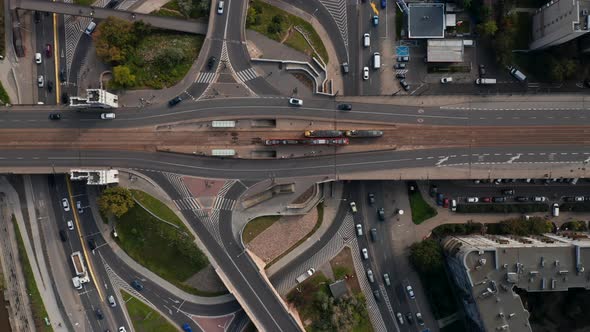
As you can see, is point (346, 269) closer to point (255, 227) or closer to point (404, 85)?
point (255, 227)

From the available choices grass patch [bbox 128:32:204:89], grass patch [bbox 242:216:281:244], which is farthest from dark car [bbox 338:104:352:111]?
grass patch [bbox 128:32:204:89]

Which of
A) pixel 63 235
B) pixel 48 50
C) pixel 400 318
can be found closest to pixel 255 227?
pixel 400 318

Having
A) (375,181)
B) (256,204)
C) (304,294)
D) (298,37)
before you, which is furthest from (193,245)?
(298,37)

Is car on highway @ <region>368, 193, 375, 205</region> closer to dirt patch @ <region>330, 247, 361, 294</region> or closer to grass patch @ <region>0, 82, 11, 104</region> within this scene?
dirt patch @ <region>330, 247, 361, 294</region>

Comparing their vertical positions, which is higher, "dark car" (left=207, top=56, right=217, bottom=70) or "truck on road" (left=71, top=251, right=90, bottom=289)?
"dark car" (left=207, top=56, right=217, bottom=70)

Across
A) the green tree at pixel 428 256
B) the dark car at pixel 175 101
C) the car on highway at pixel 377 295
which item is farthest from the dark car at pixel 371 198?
the dark car at pixel 175 101

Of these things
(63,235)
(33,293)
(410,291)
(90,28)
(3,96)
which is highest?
(90,28)
